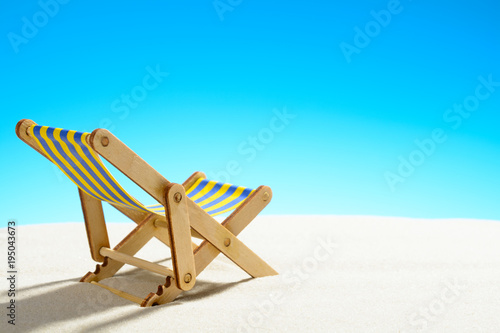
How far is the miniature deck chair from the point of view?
7.68 feet

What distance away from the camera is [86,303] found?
258 centimetres

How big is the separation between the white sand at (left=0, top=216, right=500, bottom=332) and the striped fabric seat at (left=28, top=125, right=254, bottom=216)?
1.59ft

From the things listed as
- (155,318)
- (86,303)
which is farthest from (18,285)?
(155,318)

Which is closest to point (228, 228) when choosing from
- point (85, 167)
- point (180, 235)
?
point (180, 235)

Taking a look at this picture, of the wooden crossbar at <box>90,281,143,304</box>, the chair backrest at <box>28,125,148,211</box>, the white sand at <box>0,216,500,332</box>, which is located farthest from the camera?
the wooden crossbar at <box>90,281,143,304</box>

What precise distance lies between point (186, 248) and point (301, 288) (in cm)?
70

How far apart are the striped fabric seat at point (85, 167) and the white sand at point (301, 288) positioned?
49cm

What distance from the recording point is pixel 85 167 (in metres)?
2.53

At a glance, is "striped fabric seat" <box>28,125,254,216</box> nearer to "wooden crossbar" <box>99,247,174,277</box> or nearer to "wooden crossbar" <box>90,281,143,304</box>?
"wooden crossbar" <box>99,247,174,277</box>

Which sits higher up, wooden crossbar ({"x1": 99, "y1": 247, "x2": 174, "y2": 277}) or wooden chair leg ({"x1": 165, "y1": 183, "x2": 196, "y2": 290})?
wooden chair leg ({"x1": 165, "y1": 183, "x2": 196, "y2": 290})

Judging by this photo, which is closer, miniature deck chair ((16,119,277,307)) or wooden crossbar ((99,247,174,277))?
miniature deck chair ((16,119,277,307))

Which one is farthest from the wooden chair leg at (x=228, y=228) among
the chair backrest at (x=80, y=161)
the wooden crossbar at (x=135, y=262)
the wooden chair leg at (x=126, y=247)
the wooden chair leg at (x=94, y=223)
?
the wooden chair leg at (x=94, y=223)

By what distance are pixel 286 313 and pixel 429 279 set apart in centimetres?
110

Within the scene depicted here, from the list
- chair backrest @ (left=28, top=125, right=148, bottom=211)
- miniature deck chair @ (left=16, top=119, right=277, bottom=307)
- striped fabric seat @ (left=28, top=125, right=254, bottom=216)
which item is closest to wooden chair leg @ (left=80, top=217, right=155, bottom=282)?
miniature deck chair @ (left=16, top=119, right=277, bottom=307)
